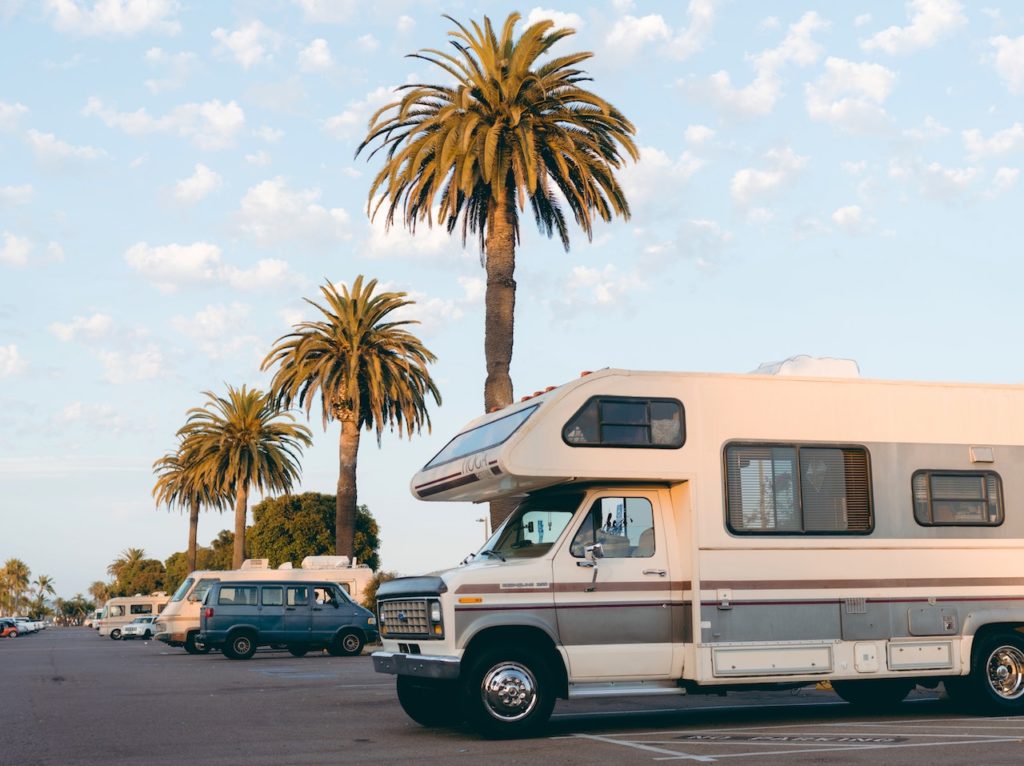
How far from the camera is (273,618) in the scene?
100 ft

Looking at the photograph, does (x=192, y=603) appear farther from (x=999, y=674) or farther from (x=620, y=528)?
(x=999, y=674)

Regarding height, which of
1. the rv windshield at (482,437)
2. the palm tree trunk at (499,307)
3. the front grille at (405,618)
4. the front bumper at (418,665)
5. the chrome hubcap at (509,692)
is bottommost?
the chrome hubcap at (509,692)

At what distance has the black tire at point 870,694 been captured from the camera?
14242 millimetres

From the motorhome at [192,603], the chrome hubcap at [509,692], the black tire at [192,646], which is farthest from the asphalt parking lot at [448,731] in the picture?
the motorhome at [192,603]

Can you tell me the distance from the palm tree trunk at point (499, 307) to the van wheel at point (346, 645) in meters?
7.13

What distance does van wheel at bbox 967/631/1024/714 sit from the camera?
13.1 m

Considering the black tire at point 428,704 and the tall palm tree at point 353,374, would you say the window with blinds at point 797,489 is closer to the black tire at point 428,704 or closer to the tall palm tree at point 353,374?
the black tire at point 428,704

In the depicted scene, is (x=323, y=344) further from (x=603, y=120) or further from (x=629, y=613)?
(x=629, y=613)

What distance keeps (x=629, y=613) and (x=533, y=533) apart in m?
1.25

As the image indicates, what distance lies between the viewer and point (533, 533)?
12.4 meters

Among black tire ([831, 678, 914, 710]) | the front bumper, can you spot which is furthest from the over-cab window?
black tire ([831, 678, 914, 710])

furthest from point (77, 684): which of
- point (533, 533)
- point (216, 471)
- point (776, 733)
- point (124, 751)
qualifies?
point (216, 471)

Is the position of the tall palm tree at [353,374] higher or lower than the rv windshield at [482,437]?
higher

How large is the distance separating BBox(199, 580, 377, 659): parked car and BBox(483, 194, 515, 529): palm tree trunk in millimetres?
7077
